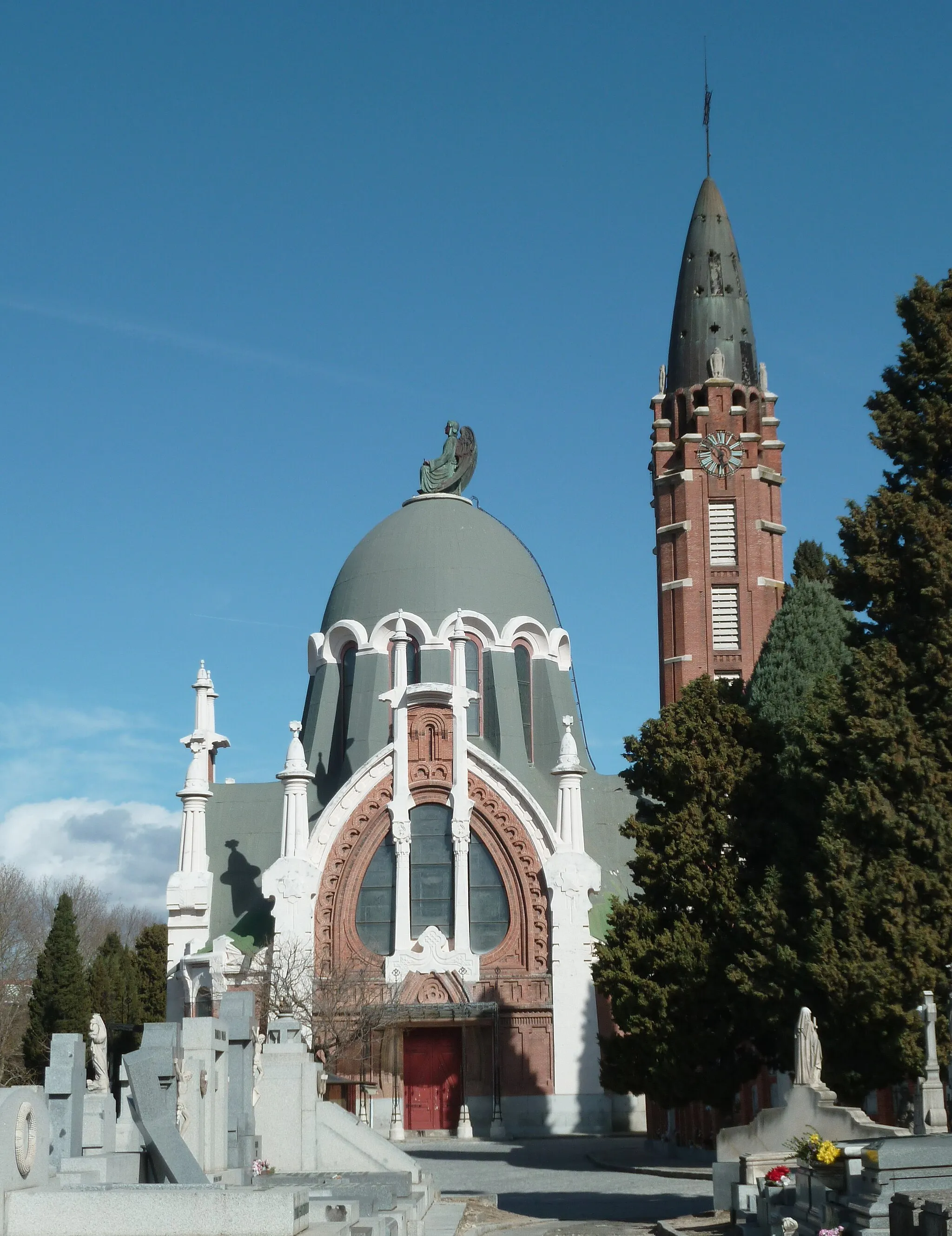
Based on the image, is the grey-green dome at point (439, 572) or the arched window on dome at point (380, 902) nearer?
the arched window on dome at point (380, 902)

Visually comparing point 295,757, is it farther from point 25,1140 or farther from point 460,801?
point 25,1140

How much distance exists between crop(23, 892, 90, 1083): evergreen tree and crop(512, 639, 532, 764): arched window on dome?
15395mm

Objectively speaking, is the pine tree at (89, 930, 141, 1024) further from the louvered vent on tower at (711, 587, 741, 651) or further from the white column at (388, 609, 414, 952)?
the louvered vent on tower at (711, 587, 741, 651)

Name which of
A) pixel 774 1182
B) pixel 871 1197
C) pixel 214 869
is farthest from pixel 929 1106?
pixel 214 869

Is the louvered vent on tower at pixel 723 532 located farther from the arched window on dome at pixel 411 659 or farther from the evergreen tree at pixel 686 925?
the evergreen tree at pixel 686 925

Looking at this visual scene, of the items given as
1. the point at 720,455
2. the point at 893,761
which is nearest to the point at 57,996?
the point at 720,455

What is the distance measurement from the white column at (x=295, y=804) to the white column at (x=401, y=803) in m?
2.39

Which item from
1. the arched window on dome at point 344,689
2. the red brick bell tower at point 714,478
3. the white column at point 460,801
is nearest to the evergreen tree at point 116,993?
the arched window on dome at point 344,689

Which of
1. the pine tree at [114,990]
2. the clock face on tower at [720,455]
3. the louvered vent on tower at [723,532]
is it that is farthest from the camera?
the pine tree at [114,990]

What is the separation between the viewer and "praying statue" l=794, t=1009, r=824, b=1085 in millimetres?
20641

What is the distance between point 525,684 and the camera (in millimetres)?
48938

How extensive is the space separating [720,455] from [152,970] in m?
27.0

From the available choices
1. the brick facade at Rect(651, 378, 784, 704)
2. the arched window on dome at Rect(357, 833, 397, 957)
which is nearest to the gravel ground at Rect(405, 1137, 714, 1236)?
the arched window on dome at Rect(357, 833, 397, 957)

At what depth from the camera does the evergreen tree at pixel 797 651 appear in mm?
29484
